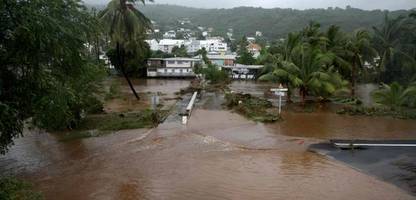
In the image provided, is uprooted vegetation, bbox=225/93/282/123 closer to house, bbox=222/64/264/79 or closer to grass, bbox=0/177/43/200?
grass, bbox=0/177/43/200

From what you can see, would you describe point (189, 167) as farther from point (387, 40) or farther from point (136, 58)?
point (136, 58)

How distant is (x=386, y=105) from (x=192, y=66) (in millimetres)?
32615

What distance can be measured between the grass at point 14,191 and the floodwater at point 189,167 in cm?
323

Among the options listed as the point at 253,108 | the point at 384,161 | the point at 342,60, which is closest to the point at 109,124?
the point at 253,108

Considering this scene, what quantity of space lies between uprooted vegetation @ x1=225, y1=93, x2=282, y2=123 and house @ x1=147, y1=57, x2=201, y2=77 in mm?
25506

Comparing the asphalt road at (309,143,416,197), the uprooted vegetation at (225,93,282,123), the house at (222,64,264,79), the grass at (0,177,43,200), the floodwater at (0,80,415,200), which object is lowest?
the floodwater at (0,80,415,200)

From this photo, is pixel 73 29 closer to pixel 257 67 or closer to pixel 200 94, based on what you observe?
pixel 200 94

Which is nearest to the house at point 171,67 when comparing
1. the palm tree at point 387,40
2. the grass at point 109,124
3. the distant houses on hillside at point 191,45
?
the palm tree at point 387,40

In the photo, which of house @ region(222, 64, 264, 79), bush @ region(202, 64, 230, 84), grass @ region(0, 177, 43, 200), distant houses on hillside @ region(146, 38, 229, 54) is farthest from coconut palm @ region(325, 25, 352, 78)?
distant houses on hillside @ region(146, 38, 229, 54)

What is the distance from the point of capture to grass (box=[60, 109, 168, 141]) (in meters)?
20.4

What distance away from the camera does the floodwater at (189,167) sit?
1230 centimetres

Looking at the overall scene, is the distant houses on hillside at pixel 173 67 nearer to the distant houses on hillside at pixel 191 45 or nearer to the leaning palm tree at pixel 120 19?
the leaning palm tree at pixel 120 19

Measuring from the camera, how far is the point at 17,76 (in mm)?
10953

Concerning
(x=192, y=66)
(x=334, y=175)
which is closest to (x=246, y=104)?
(x=334, y=175)
